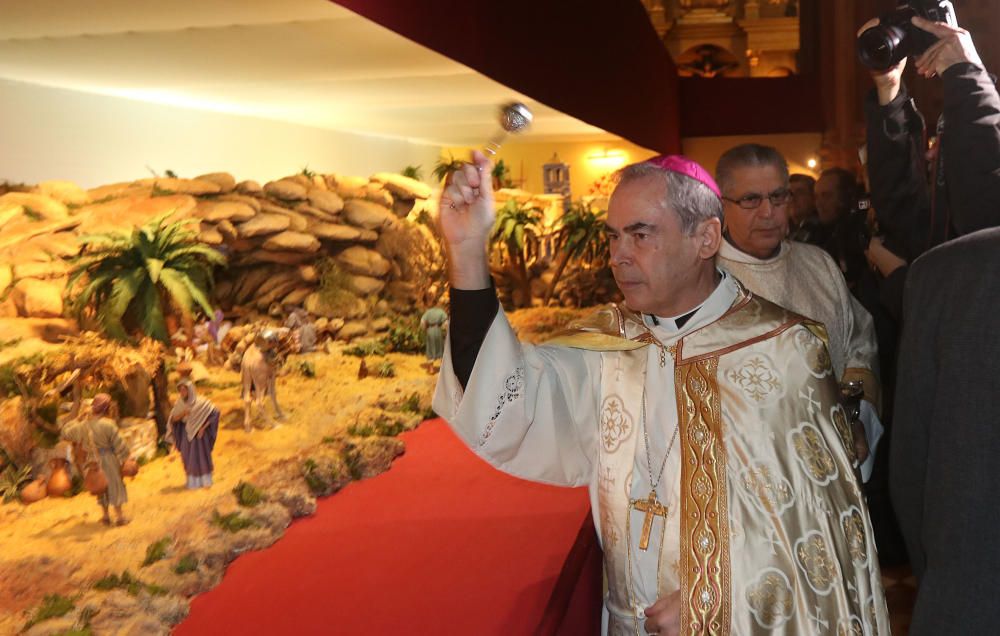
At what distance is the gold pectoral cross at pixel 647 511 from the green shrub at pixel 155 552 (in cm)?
202

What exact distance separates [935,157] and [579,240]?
8.98 m

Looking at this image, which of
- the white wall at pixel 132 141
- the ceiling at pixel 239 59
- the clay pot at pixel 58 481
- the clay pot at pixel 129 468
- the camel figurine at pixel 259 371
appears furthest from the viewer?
the white wall at pixel 132 141

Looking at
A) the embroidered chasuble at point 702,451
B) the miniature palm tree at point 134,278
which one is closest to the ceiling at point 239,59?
the miniature palm tree at point 134,278

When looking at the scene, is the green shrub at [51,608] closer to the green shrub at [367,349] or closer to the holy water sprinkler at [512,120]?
the holy water sprinkler at [512,120]

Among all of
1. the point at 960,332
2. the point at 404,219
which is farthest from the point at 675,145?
the point at 960,332

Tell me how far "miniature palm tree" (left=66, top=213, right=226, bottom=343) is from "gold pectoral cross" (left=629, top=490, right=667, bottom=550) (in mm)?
3717

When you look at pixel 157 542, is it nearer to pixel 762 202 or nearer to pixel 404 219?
pixel 762 202

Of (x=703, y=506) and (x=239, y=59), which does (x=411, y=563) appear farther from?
(x=239, y=59)

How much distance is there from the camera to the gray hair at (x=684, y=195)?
7.07ft

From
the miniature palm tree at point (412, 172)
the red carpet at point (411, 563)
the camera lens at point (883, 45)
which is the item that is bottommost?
the red carpet at point (411, 563)

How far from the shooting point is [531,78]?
19.3ft

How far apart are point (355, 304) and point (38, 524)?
5130 millimetres

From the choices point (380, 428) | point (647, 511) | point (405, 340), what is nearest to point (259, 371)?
point (380, 428)

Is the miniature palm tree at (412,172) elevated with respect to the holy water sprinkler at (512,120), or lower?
elevated
